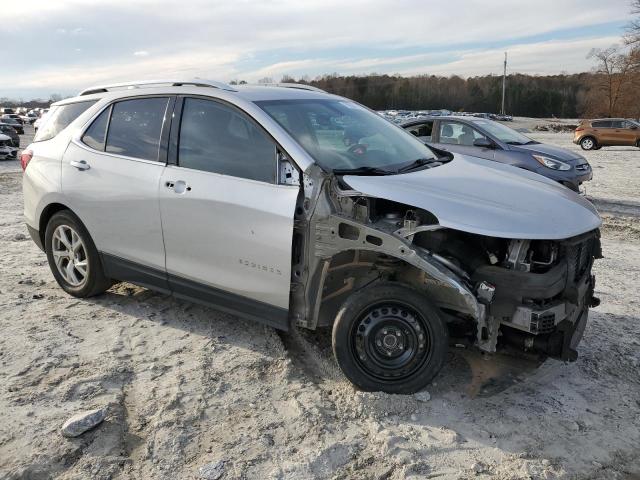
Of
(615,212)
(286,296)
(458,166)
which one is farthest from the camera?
(615,212)

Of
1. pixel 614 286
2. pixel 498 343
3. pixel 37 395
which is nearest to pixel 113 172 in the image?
pixel 37 395

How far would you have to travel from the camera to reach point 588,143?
87.6 ft

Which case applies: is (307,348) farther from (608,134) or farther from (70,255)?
(608,134)

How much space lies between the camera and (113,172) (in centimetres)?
454

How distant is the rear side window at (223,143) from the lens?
383 centimetres

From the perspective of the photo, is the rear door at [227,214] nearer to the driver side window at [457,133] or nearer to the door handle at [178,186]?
the door handle at [178,186]

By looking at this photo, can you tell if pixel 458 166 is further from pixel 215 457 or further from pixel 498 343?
pixel 215 457

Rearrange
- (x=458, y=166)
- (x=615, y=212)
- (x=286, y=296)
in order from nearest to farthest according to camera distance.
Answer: (x=286, y=296) < (x=458, y=166) < (x=615, y=212)

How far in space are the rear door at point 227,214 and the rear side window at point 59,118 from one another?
1.37 metres

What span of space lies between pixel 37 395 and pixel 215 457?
1.39 metres

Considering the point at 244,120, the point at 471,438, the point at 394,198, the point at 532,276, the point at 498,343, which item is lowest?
the point at 471,438

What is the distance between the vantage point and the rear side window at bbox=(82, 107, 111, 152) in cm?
477

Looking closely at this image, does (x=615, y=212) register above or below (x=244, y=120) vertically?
below

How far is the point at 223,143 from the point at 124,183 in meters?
0.98
